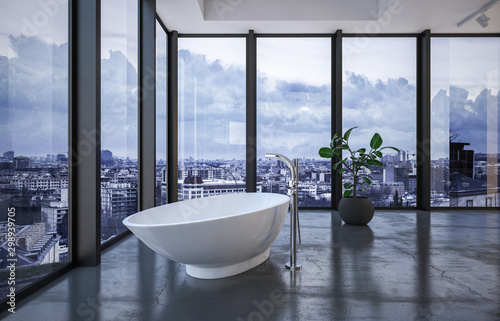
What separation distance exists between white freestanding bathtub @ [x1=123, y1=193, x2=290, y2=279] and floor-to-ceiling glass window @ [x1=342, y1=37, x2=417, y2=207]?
285 cm

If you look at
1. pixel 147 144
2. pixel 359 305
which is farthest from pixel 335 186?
pixel 359 305

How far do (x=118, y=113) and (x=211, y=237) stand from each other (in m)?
1.74

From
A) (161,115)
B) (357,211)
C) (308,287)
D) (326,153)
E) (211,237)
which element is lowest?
(308,287)

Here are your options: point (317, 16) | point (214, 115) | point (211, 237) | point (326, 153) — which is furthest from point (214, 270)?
point (317, 16)

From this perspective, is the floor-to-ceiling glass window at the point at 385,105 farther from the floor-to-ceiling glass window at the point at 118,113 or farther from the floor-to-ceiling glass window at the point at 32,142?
the floor-to-ceiling glass window at the point at 32,142

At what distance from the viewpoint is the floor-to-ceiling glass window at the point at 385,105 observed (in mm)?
5043

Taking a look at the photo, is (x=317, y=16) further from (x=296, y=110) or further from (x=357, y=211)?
(x=357, y=211)

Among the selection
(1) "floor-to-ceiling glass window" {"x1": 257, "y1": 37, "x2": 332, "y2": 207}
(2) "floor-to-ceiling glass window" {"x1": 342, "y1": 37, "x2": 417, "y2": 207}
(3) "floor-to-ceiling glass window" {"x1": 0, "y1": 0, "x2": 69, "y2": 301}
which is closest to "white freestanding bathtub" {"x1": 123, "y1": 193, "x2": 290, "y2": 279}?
(3) "floor-to-ceiling glass window" {"x1": 0, "y1": 0, "x2": 69, "y2": 301}

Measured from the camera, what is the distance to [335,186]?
4957 millimetres

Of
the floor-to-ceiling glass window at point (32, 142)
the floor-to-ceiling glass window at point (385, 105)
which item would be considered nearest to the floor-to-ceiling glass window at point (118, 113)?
the floor-to-ceiling glass window at point (32, 142)

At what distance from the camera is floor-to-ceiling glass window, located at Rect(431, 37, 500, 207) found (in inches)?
198

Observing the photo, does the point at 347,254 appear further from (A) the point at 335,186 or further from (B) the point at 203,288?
(A) the point at 335,186

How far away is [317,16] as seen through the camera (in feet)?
14.9

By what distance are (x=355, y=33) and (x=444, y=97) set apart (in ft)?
5.20
